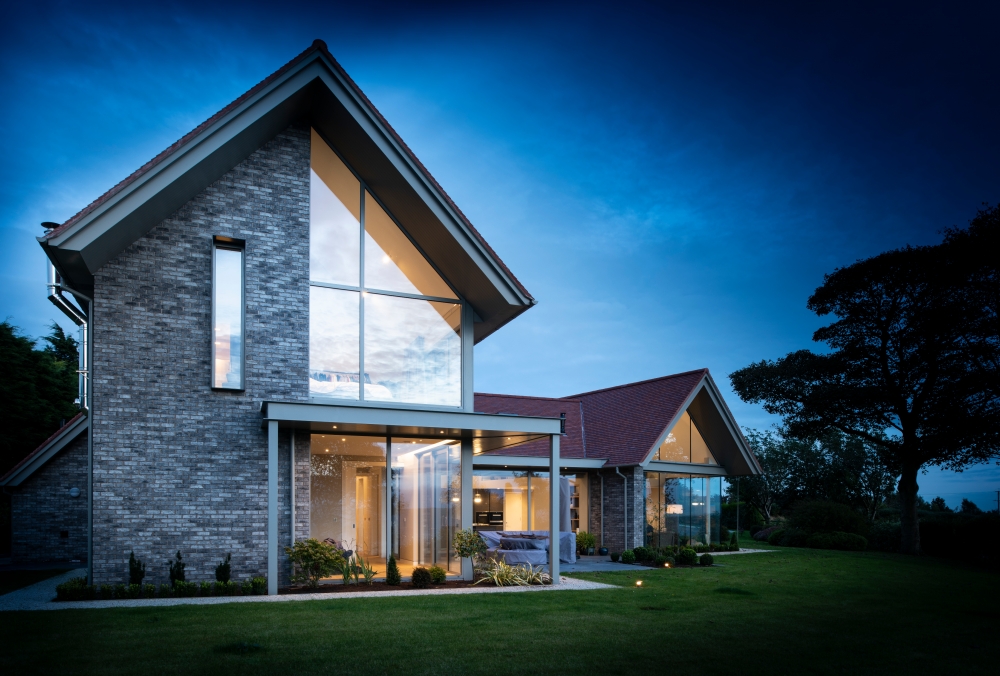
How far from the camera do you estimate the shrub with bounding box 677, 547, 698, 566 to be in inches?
773

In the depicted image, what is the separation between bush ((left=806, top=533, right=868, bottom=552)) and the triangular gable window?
6.49m

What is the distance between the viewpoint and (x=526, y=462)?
2195 centimetres

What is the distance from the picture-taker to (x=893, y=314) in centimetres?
2559

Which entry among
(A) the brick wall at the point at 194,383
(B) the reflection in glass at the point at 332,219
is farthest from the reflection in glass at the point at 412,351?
(A) the brick wall at the point at 194,383

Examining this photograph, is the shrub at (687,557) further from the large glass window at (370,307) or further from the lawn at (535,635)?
the large glass window at (370,307)

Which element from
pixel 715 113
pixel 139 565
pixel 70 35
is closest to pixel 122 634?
pixel 139 565

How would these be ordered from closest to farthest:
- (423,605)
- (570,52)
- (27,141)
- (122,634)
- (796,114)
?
(122,634) < (423,605) < (27,141) < (570,52) < (796,114)

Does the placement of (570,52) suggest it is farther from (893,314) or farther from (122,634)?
(893,314)

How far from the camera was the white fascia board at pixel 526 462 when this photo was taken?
21219 millimetres

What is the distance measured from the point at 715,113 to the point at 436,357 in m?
14.5

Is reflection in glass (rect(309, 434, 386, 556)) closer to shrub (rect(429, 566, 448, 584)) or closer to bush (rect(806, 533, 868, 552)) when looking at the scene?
shrub (rect(429, 566, 448, 584))

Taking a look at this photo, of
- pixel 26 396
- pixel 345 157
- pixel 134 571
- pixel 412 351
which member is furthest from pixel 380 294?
pixel 26 396

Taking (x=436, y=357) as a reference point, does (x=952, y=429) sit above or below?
below

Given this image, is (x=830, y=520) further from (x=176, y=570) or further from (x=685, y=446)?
(x=176, y=570)
